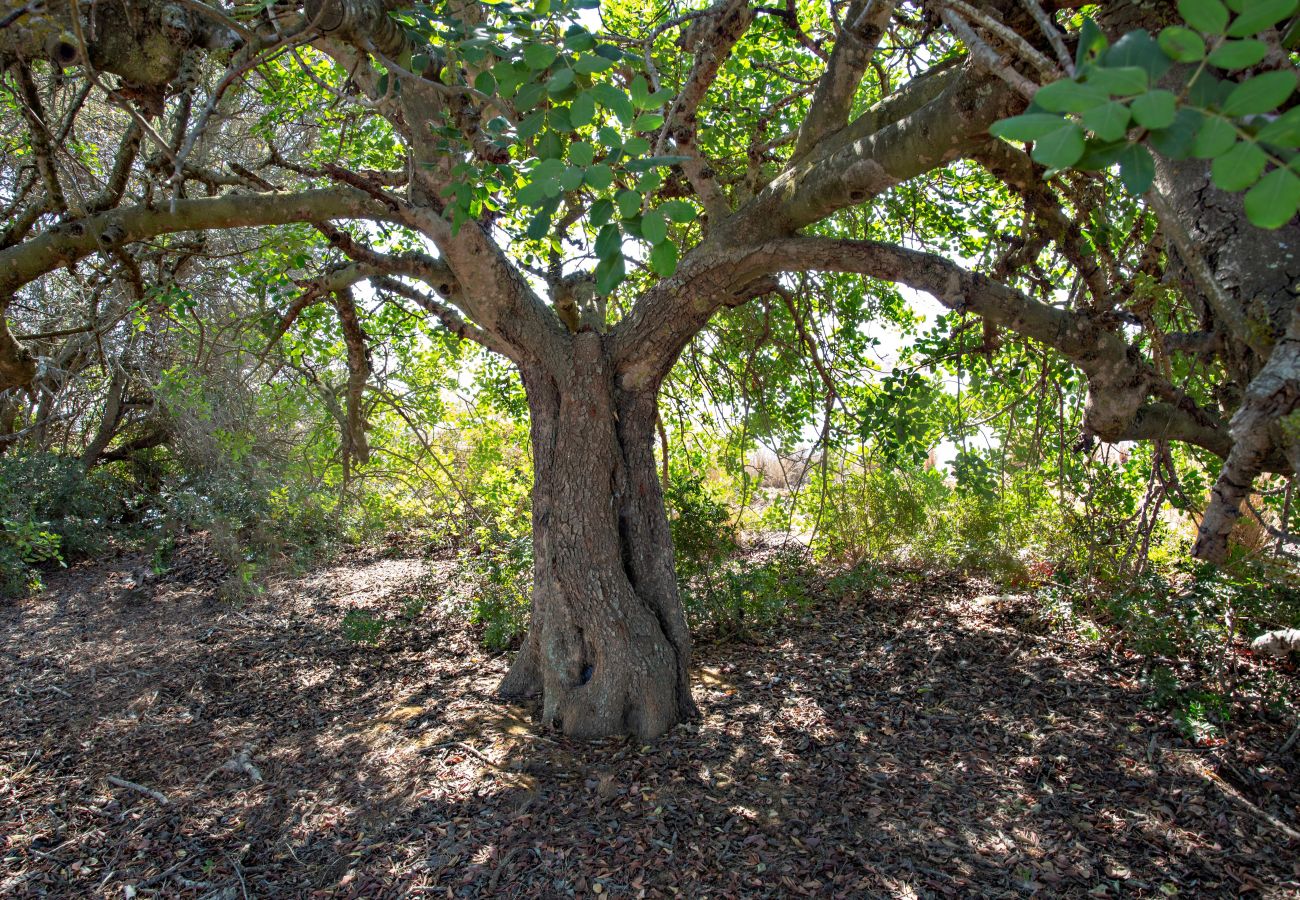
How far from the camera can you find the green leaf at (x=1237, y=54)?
854 mm

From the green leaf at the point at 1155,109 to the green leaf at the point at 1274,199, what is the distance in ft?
0.47

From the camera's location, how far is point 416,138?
10.9 ft

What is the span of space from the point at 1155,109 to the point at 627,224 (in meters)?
0.80

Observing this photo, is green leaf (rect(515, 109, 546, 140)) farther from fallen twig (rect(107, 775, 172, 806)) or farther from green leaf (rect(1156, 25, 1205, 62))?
fallen twig (rect(107, 775, 172, 806))

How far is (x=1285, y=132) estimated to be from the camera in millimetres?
854

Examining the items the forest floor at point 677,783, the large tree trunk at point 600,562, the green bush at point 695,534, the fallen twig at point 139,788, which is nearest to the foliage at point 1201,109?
the forest floor at point 677,783


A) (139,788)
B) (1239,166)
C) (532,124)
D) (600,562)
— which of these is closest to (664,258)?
(532,124)

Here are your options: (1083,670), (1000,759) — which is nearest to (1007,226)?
(1083,670)

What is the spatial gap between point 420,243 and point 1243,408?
17.1 feet

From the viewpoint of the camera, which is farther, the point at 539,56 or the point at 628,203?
the point at 539,56

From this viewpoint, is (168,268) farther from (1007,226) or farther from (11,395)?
(1007,226)

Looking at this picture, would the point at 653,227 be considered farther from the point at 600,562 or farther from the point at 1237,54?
the point at 600,562

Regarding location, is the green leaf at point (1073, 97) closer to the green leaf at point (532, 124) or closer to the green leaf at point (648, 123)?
the green leaf at point (648, 123)

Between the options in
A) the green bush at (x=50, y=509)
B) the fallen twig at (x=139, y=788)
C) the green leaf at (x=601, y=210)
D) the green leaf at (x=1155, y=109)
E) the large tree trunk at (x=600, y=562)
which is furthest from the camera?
the green bush at (x=50, y=509)
